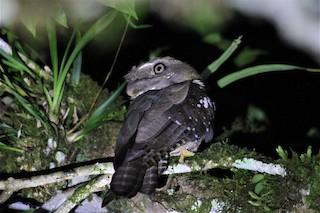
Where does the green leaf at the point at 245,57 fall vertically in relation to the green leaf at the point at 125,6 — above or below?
below

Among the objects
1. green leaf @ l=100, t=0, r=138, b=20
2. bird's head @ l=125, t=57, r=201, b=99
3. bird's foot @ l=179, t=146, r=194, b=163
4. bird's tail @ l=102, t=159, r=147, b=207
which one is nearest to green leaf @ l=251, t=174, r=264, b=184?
bird's foot @ l=179, t=146, r=194, b=163

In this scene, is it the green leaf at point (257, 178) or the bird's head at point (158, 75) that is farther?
the bird's head at point (158, 75)

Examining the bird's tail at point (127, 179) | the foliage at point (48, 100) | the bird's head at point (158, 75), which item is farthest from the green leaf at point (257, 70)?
the bird's tail at point (127, 179)

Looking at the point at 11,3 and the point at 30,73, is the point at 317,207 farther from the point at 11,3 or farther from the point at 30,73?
the point at 30,73

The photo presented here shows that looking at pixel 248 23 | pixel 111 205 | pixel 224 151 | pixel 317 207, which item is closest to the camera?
pixel 317 207

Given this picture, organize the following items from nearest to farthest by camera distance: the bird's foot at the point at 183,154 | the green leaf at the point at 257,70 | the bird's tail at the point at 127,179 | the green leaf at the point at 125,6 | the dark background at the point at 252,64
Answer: the bird's tail at the point at 127,179 → the bird's foot at the point at 183,154 → the green leaf at the point at 125,6 → the green leaf at the point at 257,70 → the dark background at the point at 252,64

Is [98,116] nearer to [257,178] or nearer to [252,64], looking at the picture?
[257,178]

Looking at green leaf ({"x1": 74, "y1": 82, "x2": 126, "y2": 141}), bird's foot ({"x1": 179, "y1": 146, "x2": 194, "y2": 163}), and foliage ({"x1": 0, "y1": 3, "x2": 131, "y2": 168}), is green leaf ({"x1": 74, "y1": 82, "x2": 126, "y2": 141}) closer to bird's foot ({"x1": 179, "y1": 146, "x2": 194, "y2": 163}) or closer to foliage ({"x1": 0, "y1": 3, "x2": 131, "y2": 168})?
foliage ({"x1": 0, "y1": 3, "x2": 131, "y2": 168})

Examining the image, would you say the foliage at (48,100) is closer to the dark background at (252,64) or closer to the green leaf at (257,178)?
the green leaf at (257,178)

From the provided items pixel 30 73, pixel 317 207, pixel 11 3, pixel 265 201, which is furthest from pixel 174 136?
pixel 30 73
